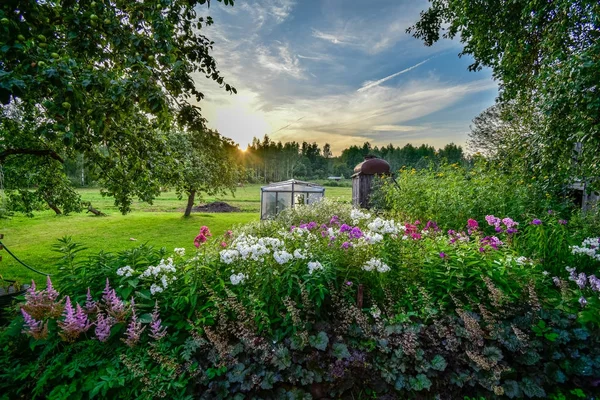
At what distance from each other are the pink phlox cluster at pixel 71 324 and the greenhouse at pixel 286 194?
8108 mm

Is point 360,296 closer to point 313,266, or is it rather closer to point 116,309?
point 313,266

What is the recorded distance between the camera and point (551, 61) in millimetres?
3859

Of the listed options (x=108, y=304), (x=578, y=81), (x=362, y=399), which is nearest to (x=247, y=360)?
(x=362, y=399)

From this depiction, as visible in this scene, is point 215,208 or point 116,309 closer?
point 116,309

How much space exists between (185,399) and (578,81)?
449 centimetres

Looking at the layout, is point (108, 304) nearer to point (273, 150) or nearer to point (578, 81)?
point (578, 81)

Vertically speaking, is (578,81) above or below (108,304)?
above

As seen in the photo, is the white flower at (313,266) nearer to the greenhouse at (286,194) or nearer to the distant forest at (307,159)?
the greenhouse at (286,194)

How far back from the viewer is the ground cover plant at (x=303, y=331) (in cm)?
178

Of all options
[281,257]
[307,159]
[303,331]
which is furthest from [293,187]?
[307,159]

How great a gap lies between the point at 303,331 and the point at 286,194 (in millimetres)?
8235

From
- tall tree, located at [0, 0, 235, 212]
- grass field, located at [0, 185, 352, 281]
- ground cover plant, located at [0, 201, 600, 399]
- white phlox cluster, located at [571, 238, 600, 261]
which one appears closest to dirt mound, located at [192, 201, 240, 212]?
grass field, located at [0, 185, 352, 281]

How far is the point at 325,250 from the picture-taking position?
2600 mm

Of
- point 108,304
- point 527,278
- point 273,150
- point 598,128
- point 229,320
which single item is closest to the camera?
point 108,304
